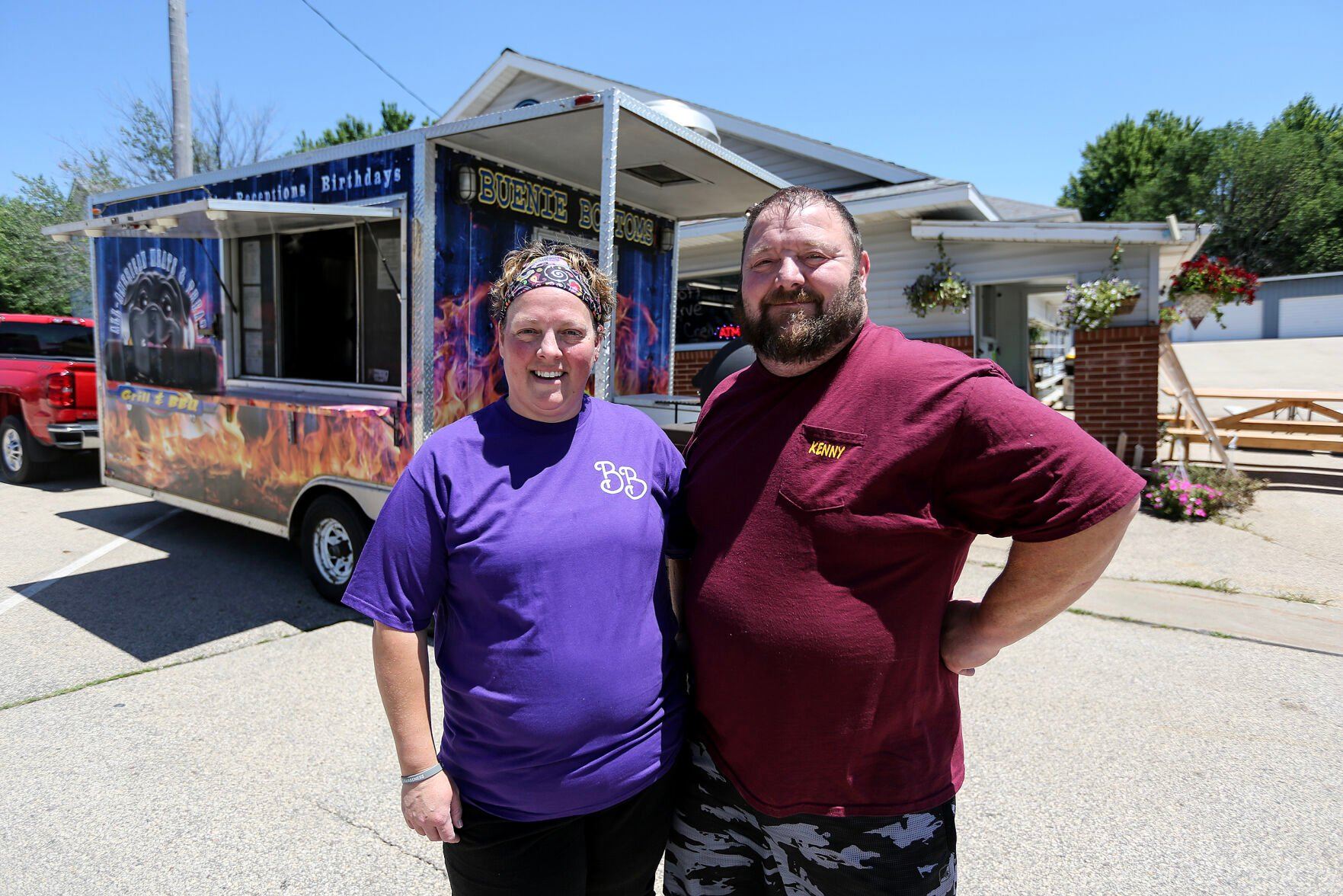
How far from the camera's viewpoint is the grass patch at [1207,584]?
5.84m

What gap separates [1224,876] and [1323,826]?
24.6 inches

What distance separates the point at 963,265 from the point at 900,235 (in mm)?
922

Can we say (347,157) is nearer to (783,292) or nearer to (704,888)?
(783,292)

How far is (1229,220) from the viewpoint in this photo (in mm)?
41250

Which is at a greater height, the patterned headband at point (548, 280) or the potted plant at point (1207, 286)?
the potted plant at point (1207, 286)

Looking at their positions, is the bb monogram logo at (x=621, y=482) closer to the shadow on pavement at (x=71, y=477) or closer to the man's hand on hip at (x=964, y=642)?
the man's hand on hip at (x=964, y=642)

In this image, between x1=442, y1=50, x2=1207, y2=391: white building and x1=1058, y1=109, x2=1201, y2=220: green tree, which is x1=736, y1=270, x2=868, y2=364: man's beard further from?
x1=1058, y1=109, x2=1201, y2=220: green tree

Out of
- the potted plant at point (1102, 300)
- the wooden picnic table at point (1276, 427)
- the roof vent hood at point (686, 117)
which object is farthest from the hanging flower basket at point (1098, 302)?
the roof vent hood at point (686, 117)

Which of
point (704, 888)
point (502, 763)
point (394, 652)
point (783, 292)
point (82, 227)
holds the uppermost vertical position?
point (82, 227)

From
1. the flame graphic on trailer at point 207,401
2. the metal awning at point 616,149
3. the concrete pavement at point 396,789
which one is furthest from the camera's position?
the flame graphic on trailer at point 207,401

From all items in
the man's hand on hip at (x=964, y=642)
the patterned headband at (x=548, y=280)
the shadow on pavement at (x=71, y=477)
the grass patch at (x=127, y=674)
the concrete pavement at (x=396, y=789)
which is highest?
the patterned headband at (x=548, y=280)

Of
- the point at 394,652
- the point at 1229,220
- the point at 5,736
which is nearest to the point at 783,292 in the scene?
the point at 394,652

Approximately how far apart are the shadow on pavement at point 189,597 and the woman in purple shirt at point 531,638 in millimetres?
3623

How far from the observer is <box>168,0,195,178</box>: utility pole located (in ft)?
33.1
